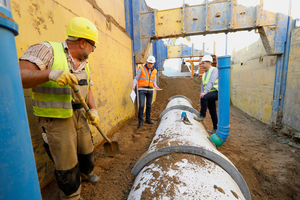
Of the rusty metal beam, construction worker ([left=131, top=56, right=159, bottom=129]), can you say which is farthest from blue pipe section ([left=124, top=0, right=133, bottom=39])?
construction worker ([left=131, top=56, right=159, bottom=129])

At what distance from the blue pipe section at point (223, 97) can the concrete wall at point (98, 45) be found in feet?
6.88

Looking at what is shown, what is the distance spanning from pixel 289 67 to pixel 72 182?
5.27 meters

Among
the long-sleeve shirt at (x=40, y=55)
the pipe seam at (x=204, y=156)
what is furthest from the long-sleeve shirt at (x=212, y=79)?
the long-sleeve shirt at (x=40, y=55)

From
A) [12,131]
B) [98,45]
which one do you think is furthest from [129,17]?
[12,131]

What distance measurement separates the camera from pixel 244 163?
104 inches

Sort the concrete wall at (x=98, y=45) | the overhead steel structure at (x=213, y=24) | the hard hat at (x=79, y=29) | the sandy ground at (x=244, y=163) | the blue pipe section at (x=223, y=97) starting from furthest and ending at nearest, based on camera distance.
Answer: the overhead steel structure at (x=213, y=24)
the blue pipe section at (x=223, y=97)
the sandy ground at (x=244, y=163)
the concrete wall at (x=98, y=45)
the hard hat at (x=79, y=29)

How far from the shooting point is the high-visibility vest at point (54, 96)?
1.30 meters

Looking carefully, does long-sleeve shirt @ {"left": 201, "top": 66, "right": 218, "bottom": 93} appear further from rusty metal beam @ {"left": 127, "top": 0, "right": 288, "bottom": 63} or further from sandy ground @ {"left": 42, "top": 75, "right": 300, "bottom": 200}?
rusty metal beam @ {"left": 127, "top": 0, "right": 288, "bottom": 63}

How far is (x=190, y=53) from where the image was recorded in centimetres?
1079

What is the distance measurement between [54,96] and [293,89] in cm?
500

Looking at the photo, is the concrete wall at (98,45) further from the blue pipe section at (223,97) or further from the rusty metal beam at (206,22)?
the blue pipe section at (223,97)

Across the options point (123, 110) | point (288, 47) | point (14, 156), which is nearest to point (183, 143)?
point (14, 156)

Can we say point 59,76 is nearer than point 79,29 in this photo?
Yes

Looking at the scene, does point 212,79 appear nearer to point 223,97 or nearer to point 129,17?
point 223,97
